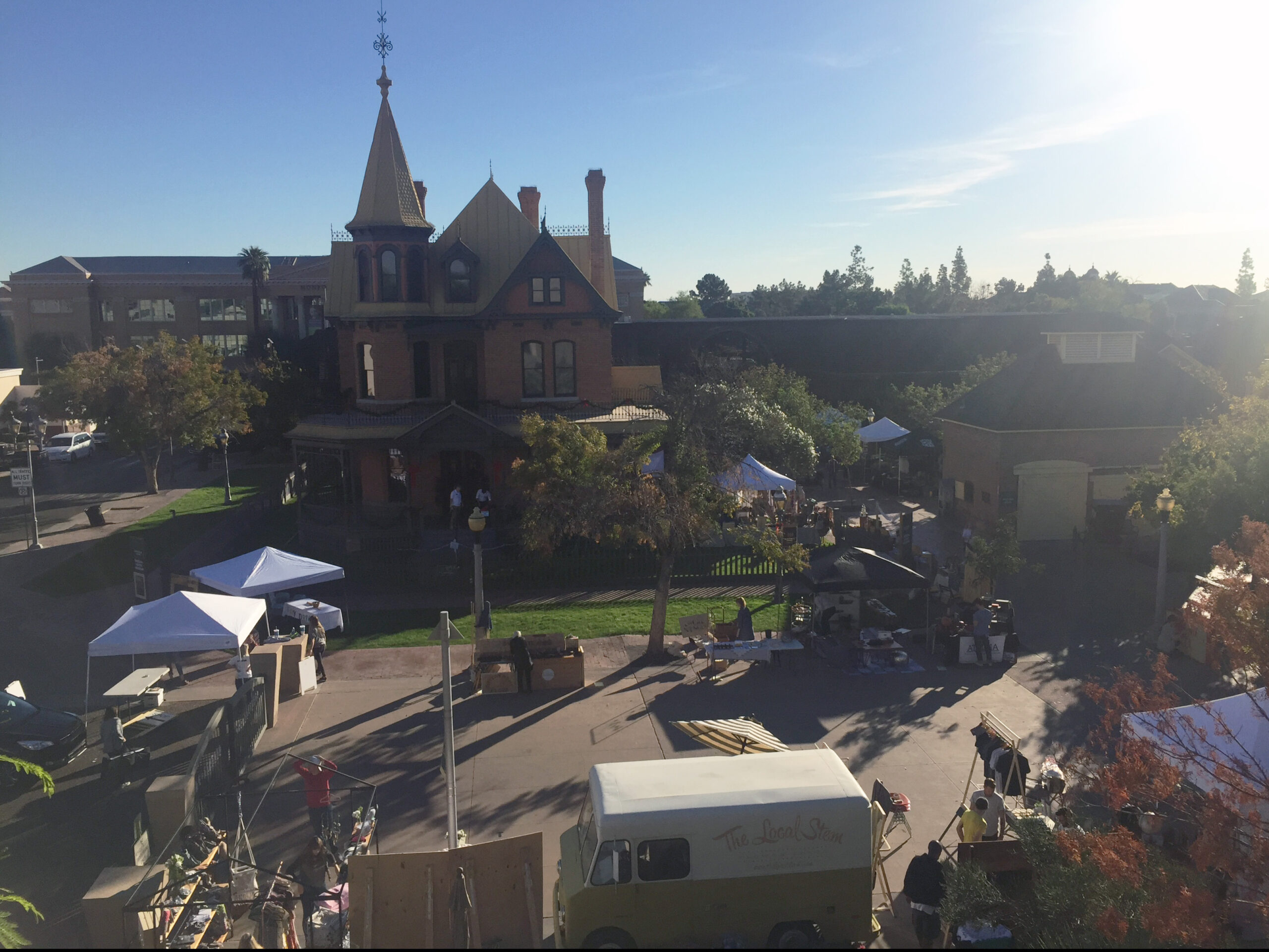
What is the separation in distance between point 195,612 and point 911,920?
12.6 m

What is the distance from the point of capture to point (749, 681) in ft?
56.8

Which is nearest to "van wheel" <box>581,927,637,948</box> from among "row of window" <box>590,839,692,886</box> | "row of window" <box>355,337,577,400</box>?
"row of window" <box>590,839,692,886</box>

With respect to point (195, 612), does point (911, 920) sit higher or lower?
lower

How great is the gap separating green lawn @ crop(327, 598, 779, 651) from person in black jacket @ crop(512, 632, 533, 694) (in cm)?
278

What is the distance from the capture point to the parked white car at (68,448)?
53.4 metres

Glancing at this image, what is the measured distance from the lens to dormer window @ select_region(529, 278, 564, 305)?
32.3 meters

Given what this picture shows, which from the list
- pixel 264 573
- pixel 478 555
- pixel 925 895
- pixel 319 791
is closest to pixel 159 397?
pixel 264 573

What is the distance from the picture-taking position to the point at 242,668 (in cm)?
1661

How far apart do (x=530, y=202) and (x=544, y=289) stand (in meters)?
7.25

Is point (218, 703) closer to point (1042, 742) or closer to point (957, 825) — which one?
point (957, 825)

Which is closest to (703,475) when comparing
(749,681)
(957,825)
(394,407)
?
(749,681)

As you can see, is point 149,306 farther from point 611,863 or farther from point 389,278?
point 611,863

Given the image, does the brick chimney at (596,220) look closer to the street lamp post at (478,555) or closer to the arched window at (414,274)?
the arched window at (414,274)

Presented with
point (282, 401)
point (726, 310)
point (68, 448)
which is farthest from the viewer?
point (726, 310)
